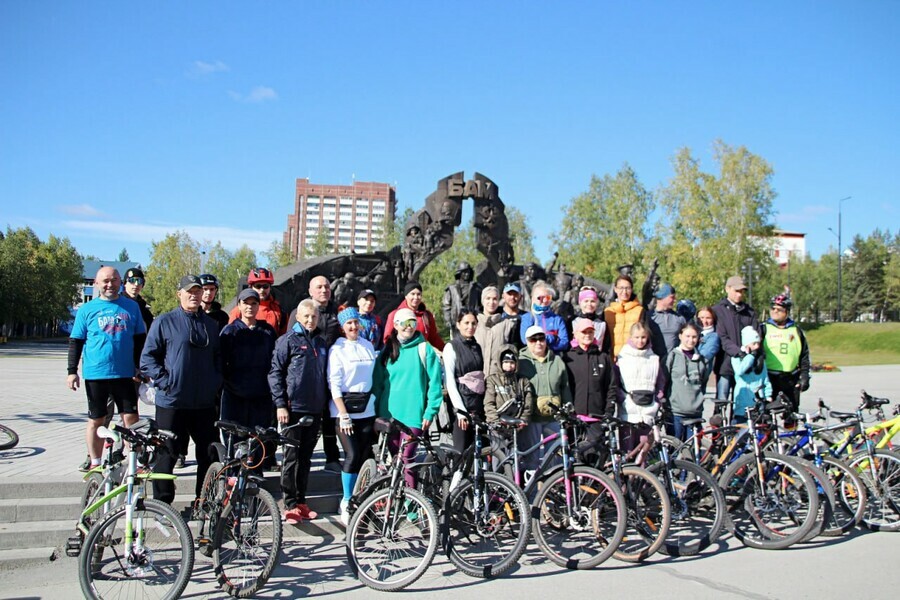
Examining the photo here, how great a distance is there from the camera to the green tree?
41594 mm

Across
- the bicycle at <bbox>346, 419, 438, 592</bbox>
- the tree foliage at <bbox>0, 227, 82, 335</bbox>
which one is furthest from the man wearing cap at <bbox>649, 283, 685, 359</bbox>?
the tree foliage at <bbox>0, 227, 82, 335</bbox>

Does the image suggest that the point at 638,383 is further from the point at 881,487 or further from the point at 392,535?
the point at 392,535

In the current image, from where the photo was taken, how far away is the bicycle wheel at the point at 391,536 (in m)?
4.50

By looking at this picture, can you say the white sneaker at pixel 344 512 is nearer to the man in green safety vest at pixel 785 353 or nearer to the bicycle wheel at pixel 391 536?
the bicycle wheel at pixel 391 536

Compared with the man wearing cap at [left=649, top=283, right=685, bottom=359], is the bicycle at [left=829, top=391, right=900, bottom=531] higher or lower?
lower

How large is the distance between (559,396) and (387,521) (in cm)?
192

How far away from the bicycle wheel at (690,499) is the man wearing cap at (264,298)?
11.6 feet

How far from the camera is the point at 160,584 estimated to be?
4051 mm

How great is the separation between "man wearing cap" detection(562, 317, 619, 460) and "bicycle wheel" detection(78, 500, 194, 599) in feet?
10.8

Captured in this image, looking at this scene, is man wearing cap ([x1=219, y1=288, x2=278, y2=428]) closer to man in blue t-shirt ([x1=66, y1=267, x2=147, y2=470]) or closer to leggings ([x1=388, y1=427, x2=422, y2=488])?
man in blue t-shirt ([x1=66, y1=267, x2=147, y2=470])

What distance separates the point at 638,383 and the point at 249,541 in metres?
3.39

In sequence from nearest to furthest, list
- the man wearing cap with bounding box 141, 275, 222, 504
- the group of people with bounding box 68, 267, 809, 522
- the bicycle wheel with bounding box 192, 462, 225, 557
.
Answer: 1. the bicycle wheel with bounding box 192, 462, 225, 557
2. the man wearing cap with bounding box 141, 275, 222, 504
3. the group of people with bounding box 68, 267, 809, 522

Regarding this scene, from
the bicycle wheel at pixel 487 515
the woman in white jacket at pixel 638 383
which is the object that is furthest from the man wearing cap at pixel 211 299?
the woman in white jacket at pixel 638 383

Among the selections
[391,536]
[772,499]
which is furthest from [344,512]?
[772,499]
